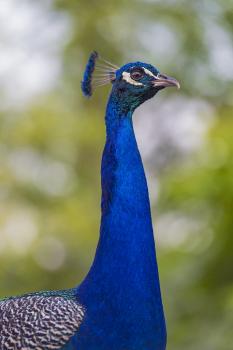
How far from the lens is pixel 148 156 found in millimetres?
12227

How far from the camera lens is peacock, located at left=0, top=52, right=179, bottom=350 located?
3.78 meters

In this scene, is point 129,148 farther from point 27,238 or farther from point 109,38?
point 109,38

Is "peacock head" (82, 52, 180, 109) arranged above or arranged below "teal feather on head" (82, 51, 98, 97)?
below

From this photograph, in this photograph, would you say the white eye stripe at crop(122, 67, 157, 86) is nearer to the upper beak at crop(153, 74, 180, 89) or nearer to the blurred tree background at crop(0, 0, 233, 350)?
the upper beak at crop(153, 74, 180, 89)

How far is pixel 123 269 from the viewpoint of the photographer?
385 cm

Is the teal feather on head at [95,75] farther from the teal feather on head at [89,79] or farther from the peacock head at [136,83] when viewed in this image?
the peacock head at [136,83]

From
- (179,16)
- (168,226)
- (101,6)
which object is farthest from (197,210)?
(101,6)

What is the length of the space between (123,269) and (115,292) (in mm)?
93

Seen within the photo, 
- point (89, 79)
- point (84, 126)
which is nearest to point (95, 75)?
point (89, 79)

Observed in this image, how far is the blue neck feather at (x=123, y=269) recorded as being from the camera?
378 centimetres

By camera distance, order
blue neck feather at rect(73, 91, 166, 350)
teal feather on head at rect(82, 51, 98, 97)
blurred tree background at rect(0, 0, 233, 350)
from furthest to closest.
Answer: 1. blurred tree background at rect(0, 0, 233, 350)
2. teal feather on head at rect(82, 51, 98, 97)
3. blue neck feather at rect(73, 91, 166, 350)

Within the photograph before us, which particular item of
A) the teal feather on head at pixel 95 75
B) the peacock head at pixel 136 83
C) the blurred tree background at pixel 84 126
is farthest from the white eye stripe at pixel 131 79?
the blurred tree background at pixel 84 126

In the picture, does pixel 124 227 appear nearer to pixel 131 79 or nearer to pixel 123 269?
pixel 123 269

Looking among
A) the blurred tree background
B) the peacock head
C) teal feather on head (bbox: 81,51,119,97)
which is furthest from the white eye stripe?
the blurred tree background
